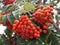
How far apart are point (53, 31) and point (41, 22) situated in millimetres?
123

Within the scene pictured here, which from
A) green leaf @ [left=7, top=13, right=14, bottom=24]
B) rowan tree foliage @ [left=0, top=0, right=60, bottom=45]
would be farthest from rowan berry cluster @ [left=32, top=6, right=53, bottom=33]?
green leaf @ [left=7, top=13, right=14, bottom=24]

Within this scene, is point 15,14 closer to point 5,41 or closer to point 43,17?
point 43,17

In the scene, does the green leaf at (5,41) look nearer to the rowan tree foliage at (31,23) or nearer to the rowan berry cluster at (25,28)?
the rowan tree foliage at (31,23)

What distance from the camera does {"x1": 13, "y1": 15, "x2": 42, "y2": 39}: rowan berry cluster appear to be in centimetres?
96

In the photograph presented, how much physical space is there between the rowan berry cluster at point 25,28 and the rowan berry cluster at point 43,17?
0.05 metres

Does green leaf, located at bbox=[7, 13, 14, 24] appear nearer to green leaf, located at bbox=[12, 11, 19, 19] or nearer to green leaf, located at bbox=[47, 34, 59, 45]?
green leaf, located at bbox=[12, 11, 19, 19]

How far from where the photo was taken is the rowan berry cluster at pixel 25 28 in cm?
96

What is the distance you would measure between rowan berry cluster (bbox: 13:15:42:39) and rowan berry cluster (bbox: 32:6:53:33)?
0.05 meters

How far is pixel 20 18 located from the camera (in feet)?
3.22

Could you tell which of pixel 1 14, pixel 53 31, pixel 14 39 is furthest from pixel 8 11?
pixel 53 31

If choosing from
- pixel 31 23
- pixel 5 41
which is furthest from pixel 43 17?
pixel 5 41

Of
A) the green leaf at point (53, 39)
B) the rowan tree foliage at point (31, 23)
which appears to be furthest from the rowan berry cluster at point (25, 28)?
the green leaf at point (53, 39)

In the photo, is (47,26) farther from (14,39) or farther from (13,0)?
(13,0)

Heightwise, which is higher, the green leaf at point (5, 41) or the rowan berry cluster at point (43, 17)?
the rowan berry cluster at point (43, 17)
